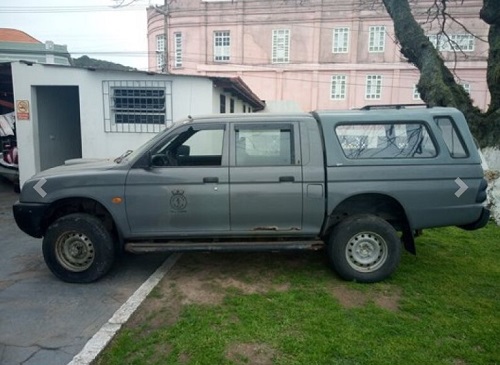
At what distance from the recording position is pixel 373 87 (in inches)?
1375

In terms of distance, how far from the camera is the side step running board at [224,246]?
428 centimetres

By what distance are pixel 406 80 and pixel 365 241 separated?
34115 millimetres

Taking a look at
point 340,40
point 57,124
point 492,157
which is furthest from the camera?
point 340,40

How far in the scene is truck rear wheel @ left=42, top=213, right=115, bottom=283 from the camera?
431cm

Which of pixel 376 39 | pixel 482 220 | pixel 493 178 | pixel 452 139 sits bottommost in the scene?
pixel 482 220

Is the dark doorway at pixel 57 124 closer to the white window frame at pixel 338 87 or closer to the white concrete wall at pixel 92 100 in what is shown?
the white concrete wall at pixel 92 100

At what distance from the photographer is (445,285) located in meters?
4.32

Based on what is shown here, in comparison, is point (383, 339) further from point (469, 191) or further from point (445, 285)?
point (469, 191)

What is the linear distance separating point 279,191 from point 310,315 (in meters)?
1.36

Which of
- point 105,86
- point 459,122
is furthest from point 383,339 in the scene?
point 105,86

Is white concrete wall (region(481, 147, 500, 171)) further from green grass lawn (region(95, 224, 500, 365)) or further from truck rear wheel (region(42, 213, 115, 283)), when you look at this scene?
truck rear wheel (region(42, 213, 115, 283))

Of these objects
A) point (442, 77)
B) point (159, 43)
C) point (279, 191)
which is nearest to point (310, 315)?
point (279, 191)

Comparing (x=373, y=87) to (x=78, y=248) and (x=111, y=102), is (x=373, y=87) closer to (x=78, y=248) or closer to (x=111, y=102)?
(x=111, y=102)

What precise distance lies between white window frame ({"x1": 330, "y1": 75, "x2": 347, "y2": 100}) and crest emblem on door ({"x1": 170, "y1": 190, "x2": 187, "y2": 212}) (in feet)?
110
